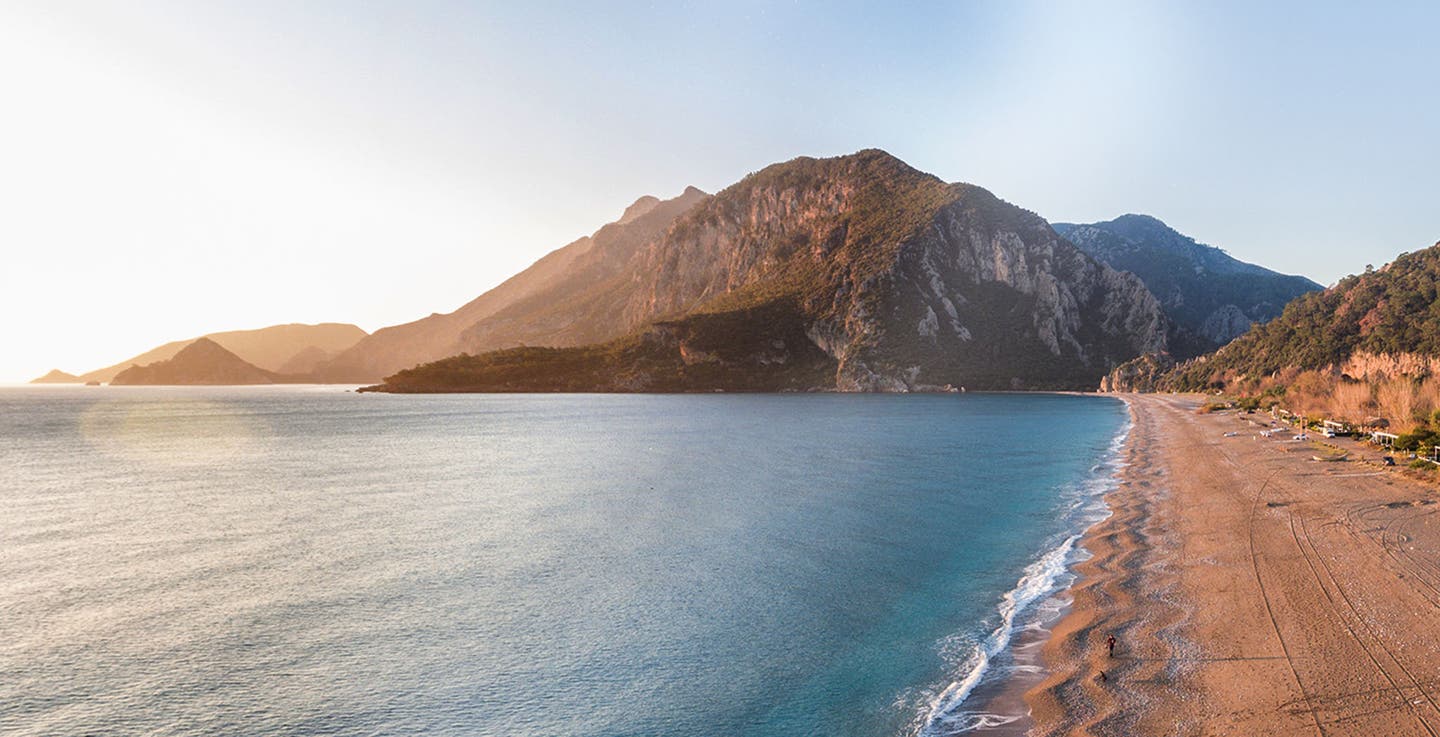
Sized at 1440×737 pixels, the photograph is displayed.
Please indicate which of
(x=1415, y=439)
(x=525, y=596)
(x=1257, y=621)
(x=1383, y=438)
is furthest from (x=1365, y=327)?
(x=525, y=596)

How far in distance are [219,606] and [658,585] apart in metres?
13.9

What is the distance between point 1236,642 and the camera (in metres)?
16.6

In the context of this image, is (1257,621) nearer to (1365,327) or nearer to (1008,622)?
(1008,622)

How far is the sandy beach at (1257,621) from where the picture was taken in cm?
1326

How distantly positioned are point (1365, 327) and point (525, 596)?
135 metres

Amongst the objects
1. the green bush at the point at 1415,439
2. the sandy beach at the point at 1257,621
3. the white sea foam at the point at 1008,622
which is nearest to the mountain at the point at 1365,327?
the green bush at the point at 1415,439

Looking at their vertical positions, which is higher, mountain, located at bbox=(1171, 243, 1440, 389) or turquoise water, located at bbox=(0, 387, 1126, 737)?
mountain, located at bbox=(1171, 243, 1440, 389)

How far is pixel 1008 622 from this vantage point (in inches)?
782

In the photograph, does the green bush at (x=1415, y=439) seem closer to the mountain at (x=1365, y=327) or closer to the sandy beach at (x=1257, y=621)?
the sandy beach at (x=1257, y=621)

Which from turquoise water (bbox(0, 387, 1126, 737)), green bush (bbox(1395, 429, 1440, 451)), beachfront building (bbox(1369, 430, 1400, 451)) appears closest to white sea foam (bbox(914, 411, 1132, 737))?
turquoise water (bbox(0, 387, 1126, 737))

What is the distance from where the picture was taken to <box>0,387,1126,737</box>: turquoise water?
49.5 ft

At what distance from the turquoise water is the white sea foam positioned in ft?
0.33

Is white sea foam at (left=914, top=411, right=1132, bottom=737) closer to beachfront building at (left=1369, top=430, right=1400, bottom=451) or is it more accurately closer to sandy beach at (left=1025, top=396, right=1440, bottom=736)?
sandy beach at (left=1025, top=396, right=1440, bottom=736)

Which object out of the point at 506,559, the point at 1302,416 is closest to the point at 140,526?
the point at 506,559
